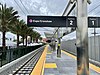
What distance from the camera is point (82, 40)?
536cm

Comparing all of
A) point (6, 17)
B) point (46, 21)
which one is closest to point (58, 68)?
point (46, 21)

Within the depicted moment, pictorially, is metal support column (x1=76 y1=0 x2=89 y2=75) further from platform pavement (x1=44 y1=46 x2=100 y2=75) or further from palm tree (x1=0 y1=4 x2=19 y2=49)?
palm tree (x1=0 y1=4 x2=19 y2=49)

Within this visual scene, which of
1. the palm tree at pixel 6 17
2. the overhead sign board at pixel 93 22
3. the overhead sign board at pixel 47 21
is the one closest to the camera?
the overhead sign board at pixel 47 21

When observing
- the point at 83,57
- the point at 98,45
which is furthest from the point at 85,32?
the point at 98,45

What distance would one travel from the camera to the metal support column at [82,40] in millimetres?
5340

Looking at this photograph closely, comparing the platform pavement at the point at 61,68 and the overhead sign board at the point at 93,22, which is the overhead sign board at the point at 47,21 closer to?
the platform pavement at the point at 61,68

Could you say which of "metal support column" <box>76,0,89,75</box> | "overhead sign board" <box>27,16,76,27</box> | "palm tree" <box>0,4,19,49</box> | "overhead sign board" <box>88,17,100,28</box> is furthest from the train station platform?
"palm tree" <box>0,4,19,49</box>

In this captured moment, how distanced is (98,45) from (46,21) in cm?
432

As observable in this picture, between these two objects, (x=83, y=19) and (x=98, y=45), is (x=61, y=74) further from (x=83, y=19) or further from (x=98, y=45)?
(x=83, y=19)

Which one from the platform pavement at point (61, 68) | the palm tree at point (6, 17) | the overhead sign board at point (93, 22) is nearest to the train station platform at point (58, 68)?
the platform pavement at point (61, 68)

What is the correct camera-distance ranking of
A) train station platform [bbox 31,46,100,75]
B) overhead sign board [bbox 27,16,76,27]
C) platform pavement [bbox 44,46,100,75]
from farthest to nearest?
overhead sign board [bbox 27,16,76,27]
train station platform [bbox 31,46,100,75]
platform pavement [bbox 44,46,100,75]

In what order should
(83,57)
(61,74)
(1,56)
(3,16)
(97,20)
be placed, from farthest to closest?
(3,16), (97,20), (1,56), (61,74), (83,57)

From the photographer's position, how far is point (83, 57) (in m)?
5.32

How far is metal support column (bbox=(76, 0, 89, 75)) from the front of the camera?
534 centimetres
